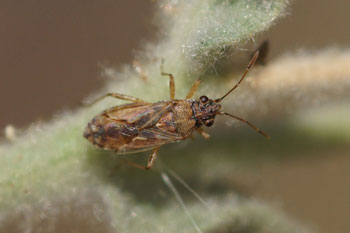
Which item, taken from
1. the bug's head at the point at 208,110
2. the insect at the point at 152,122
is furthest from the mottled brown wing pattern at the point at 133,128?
the bug's head at the point at 208,110

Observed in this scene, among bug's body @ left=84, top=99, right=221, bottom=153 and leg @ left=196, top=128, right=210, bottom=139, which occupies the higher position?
bug's body @ left=84, top=99, right=221, bottom=153

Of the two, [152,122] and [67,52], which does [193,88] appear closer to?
[152,122]

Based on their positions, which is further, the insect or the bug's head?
the bug's head

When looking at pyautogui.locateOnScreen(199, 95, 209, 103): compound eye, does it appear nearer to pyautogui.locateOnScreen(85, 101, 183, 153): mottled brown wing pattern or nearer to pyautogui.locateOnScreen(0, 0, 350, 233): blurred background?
pyautogui.locateOnScreen(85, 101, 183, 153): mottled brown wing pattern

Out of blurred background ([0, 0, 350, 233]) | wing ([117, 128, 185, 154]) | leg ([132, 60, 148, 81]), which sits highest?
blurred background ([0, 0, 350, 233])

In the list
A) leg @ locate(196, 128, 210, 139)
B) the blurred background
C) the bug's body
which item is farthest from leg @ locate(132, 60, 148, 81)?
the blurred background

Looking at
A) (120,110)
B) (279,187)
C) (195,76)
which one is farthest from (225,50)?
(279,187)

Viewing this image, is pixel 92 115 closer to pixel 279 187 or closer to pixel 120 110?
pixel 120 110

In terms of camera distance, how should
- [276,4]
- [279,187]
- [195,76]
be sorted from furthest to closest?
[279,187]
[195,76]
[276,4]

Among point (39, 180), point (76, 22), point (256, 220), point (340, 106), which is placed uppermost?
point (76, 22)
